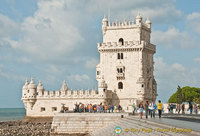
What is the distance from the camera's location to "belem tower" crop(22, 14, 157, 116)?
61.0 meters

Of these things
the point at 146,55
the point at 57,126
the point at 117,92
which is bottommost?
the point at 57,126

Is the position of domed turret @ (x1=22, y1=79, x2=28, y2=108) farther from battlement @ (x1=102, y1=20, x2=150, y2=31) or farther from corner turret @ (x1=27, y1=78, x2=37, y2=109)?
battlement @ (x1=102, y1=20, x2=150, y2=31)

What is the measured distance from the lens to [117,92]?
6194cm

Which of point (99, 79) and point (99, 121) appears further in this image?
point (99, 79)

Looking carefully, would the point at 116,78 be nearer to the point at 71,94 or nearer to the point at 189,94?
the point at 71,94

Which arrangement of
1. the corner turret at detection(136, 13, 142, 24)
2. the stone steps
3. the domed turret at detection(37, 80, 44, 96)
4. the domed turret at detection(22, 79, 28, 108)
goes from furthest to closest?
the domed turret at detection(22, 79, 28, 108), the domed turret at detection(37, 80, 44, 96), the corner turret at detection(136, 13, 142, 24), the stone steps

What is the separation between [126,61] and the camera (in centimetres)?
6203

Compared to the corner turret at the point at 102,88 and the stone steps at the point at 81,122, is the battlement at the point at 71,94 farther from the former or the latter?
the stone steps at the point at 81,122

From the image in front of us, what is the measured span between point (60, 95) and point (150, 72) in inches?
584

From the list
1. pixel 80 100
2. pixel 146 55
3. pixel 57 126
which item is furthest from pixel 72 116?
pixel 146 55

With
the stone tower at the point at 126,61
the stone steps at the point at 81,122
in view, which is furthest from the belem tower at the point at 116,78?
the stone steps at the point at 81,122

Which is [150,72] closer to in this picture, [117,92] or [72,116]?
[117,92]

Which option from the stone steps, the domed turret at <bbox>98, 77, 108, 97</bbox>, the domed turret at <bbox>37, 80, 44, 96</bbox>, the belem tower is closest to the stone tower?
the belem tower

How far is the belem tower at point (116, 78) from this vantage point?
61.0m
